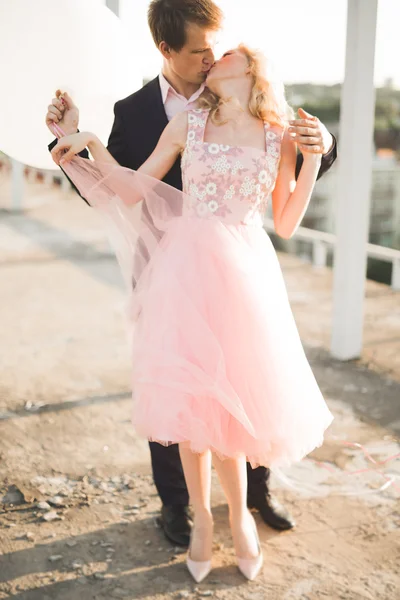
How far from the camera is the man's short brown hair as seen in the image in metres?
2.01

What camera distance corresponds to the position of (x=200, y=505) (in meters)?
2.26

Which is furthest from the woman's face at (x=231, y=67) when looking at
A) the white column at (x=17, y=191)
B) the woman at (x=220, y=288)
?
the white column at (x=17, y=191)

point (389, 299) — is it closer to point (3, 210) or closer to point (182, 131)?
point (182, 131)

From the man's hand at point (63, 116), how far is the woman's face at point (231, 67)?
1.40 feet

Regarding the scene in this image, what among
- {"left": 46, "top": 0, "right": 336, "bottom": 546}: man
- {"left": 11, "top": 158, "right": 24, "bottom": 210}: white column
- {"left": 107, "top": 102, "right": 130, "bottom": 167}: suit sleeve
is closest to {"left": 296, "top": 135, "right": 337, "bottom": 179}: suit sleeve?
{"left": 46, "top": 0, "right": 336, "bottom": 546}: man

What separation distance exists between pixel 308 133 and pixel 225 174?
27cm

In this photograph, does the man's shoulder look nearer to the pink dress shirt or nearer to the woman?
the pink dress shirt

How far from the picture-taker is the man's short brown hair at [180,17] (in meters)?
2.01

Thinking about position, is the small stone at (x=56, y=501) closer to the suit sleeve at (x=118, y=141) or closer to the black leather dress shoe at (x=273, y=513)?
the black leather dress shoe at (x=273, y=513)

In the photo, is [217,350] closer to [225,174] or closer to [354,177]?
[225,174]

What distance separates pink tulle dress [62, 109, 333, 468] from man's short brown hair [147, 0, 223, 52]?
8.3 inches

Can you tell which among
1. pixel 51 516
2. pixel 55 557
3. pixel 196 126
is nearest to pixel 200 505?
pixel 55 557

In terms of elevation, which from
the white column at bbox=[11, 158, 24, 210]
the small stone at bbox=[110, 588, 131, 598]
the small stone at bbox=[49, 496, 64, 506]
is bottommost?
the white column at bbox=[11, 158, 24, 210]

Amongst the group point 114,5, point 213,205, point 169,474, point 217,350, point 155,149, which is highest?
point 114,5
